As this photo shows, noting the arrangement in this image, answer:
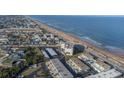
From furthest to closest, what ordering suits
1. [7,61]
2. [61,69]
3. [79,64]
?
[79,64] → [7,61] → [61,69]

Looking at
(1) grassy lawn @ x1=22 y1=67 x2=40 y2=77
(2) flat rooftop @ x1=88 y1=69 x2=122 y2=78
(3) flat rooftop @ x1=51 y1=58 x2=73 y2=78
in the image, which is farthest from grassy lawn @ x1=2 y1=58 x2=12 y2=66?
(2) flat rooftop @ x1=88 y1=69 x2=122 y2=78

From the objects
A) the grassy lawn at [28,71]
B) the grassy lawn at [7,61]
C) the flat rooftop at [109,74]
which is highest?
the grassy lawn at [7,61]

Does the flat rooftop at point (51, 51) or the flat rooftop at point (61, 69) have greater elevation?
the flat rooftop at point (51, 51)

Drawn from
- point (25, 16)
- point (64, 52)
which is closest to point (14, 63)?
point (64, 52)

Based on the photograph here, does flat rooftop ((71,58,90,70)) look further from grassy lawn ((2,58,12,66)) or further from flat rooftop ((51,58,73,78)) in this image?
grassy lawn ((2,58,12,66))

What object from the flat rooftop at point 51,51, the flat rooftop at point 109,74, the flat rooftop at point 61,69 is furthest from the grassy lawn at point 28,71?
the flat rooftop at point 109,74

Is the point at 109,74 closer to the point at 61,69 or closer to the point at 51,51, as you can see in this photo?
the point at 61,69

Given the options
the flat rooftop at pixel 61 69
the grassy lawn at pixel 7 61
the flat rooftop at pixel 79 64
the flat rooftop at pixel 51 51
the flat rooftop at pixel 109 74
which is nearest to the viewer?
the flat rooftop at pixel 61 69

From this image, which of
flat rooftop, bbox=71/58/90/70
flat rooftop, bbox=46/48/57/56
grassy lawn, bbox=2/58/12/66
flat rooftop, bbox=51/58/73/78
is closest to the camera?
flat rooftop, bbox=51/58/73/78

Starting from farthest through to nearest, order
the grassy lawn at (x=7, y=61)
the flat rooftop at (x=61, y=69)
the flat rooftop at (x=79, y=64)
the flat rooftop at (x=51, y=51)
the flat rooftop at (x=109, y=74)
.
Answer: the flat rooftop at (x=51, y=51)
the flat rooftop at (x=79, y=64)
the grassy lawn at (x=7, y=61)
the flat rooftop at (x=109, y=74)
the flat rooftop at (x=61, y=69)

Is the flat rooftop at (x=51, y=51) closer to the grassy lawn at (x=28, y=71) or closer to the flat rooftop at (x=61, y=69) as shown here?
the flat rooftop at (x=61, y=69)

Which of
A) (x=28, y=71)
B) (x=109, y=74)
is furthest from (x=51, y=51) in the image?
(x=109, y=74)

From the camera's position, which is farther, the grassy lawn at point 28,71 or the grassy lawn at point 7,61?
the grassy lawn at point 7,61
